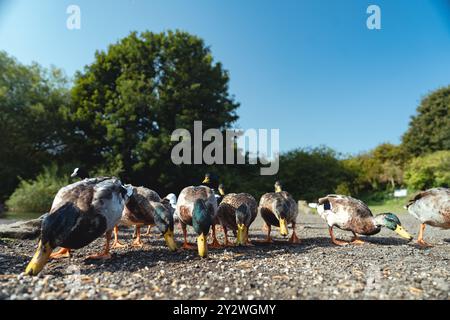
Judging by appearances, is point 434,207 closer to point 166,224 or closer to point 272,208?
point 272,208

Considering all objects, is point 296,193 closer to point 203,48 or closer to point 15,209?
point 203,48

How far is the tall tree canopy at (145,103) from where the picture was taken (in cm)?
1856

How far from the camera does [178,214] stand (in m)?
5.68

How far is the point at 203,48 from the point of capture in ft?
73.6

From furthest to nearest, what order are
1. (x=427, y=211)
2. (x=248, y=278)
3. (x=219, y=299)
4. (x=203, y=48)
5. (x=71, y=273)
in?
1. (x=203, y=48)
2. (x=427, y=211)
3. (x=71, y=273)
4. (x=248, y=278)
5. (x=219, y=299)

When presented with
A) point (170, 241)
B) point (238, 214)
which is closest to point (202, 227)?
point (170, 241)

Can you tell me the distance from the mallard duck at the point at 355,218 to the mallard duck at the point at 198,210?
2477 millimetres

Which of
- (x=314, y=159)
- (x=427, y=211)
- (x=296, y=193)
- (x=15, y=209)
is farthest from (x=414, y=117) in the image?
(x=15, y=209)

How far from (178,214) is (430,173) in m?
24.1

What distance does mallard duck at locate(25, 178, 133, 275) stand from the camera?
3438mm

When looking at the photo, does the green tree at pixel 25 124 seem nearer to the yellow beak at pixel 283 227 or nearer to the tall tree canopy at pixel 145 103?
the tall tree canopy at pixel 145 103

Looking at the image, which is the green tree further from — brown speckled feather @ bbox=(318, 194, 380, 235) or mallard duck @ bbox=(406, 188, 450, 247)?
mallard duck @ bbox=(406, 188, 450, 247)

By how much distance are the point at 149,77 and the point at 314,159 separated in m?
14.1

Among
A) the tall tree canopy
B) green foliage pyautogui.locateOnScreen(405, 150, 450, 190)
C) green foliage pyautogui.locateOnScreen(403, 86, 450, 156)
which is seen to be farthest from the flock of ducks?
green foliage pyautogui.locateOnScreen(403, 86, 450, 156)
